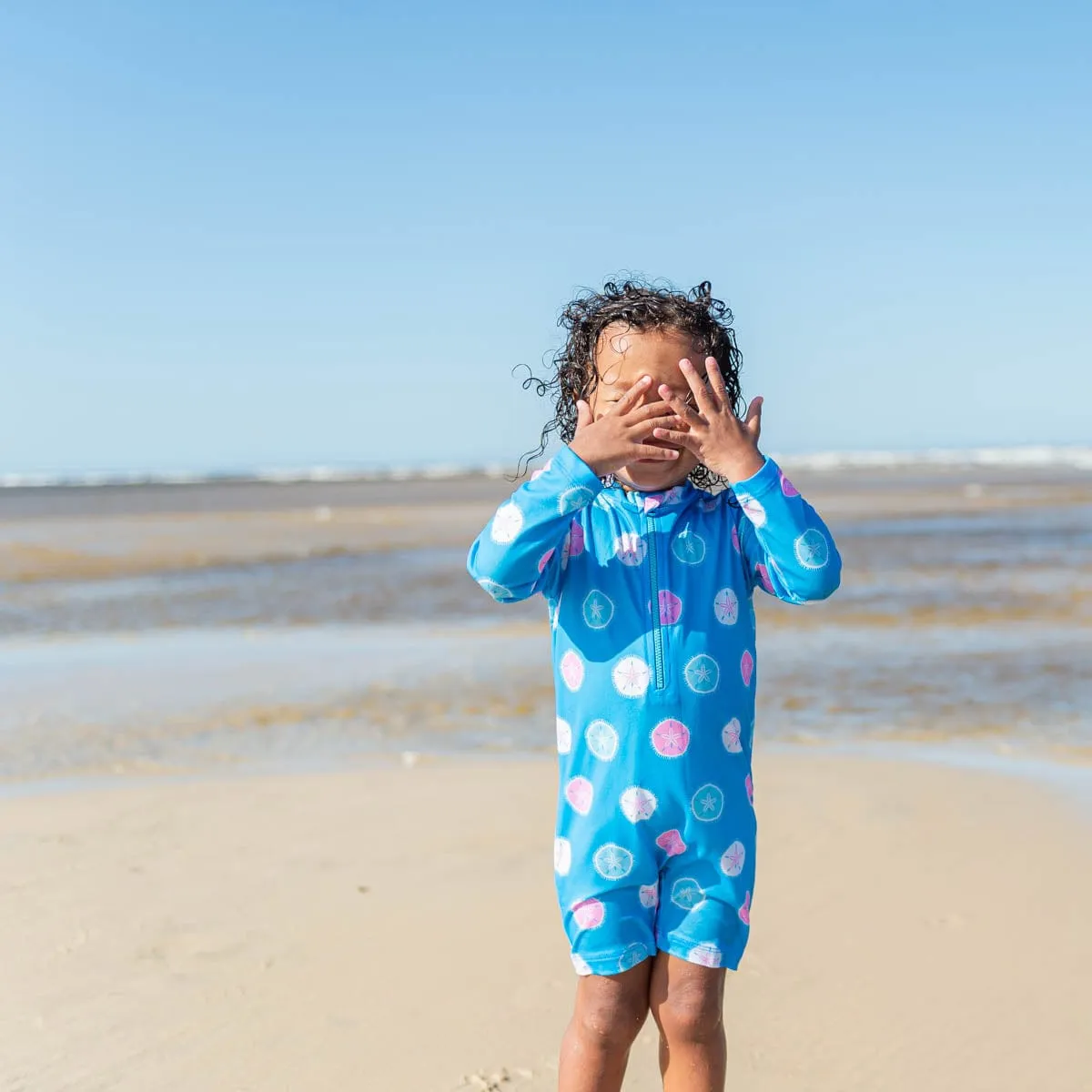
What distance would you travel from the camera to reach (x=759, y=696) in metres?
7.92

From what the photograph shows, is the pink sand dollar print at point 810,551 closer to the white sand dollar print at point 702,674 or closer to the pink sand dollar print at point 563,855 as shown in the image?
the white sand dollar print at point 702,674

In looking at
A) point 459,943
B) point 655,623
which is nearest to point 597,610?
point 655,623

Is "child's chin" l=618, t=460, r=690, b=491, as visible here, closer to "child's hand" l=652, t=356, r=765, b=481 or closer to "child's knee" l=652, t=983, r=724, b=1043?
"child's hand" l=652, t=356, r=765, b=481

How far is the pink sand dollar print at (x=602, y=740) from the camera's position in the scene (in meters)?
2.37

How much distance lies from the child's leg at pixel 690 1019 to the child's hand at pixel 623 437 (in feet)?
3.22

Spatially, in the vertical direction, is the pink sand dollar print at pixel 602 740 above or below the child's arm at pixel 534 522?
below

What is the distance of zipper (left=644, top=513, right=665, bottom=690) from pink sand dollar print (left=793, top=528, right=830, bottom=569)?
283 mm

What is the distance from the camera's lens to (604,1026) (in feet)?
7.89

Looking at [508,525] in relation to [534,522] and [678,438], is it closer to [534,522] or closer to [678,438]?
[534,522]

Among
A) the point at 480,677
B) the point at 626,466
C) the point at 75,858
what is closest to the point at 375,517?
the point at 480,677

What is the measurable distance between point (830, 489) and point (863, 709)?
35038 millimetres

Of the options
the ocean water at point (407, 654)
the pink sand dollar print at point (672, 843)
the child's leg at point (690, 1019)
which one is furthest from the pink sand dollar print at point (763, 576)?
the ocean water at point (407, 654)

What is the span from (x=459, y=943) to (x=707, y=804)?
1.90 metres

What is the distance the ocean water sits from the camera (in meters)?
6.93
